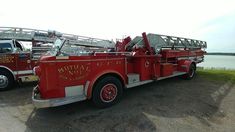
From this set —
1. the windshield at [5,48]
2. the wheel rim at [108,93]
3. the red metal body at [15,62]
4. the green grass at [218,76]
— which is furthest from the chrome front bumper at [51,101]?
the green grass at [218,76]

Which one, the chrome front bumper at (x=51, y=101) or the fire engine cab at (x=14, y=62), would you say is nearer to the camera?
the chrome front bumper at (x=51, y=101)

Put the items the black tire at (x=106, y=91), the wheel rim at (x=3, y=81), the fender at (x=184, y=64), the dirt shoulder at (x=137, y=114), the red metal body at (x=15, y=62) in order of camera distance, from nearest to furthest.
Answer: the dirt shoulder at (x=137, y=114) → the black tire at (x=106, y=91) → the wheel rim at (x=3, y=81) → the red metal body at (x=15, y=62) → the fender at (x=184, y=64)

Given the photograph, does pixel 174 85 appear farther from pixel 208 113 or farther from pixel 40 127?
pixel 40 127

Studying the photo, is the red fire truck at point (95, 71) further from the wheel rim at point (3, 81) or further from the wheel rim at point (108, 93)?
the wheel rim at point (3, 81)

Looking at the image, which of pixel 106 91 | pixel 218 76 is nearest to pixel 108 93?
pixel 106 91

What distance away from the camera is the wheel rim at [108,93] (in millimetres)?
4617

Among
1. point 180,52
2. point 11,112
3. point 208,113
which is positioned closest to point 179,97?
point 208,113

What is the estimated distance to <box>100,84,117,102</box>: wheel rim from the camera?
4617 millimetres

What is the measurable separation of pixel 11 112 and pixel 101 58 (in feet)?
8.94

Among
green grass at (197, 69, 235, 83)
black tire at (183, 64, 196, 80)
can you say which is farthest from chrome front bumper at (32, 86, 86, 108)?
green grass at (197, 69, 235, 83)

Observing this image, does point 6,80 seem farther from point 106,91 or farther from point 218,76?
point 218,76

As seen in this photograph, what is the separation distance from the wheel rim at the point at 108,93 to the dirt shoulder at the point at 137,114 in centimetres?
28

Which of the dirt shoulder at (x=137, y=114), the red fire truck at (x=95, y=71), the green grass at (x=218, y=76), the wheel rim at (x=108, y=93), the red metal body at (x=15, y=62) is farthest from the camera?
the green grass at (x=218, y=76)

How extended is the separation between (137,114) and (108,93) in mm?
935
